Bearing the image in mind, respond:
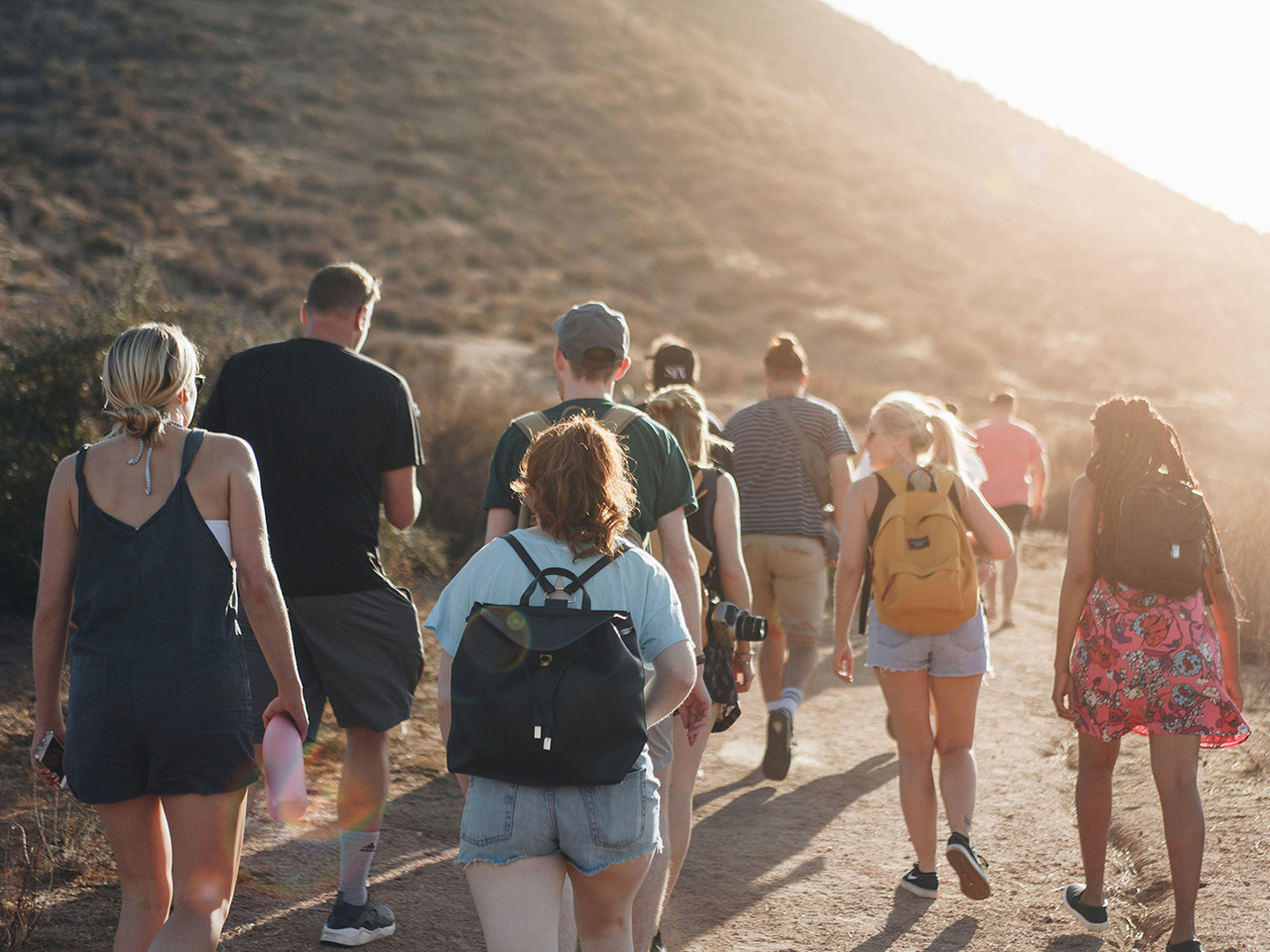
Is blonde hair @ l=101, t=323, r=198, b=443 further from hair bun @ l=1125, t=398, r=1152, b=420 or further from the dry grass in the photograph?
hair bun @ l=1125, t=398, r=1152, b=420

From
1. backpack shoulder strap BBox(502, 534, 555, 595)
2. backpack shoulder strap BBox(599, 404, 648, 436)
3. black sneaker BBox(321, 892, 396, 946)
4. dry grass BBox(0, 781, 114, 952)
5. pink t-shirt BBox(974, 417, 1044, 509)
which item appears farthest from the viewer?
pink t-shirt BBox(974, 417, 1044, 509)

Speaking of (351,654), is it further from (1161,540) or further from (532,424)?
(1161,540)

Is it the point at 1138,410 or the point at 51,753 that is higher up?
the point at 1138,410

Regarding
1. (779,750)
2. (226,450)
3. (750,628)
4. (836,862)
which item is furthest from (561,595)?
(779,750)

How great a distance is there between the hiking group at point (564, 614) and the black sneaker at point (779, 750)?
11mm

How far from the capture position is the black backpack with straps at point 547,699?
2.13 meters

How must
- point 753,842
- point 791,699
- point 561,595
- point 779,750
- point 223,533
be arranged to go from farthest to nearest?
point 791,699 → point 779,750 → point 753,842 → point 223,533 → point 561,595

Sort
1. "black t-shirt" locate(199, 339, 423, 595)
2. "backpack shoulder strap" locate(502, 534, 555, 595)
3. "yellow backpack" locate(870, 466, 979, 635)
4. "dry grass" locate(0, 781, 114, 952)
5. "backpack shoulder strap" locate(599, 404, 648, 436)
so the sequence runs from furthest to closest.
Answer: "yellow backpack" locate(870, 466, 979, 635)
"black t-shirt" locate(199, 339, 423, 595)
"dry grass" locate(0, 781, 114, 952)
"backpack shoulder strap" locate(599, 404, 648, 436)
"backpack shoulder strap" locate(502, 534, 555, 595)

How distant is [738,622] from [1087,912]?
1.71m

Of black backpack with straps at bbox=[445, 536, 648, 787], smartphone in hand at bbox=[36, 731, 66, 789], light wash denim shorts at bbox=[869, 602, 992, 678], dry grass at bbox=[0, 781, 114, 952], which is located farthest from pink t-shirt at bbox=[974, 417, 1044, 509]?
smartphone in hand at bbox=[36, 731, 66, 789]

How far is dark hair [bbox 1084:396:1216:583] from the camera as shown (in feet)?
11.9

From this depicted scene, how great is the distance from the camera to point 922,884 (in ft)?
13.6

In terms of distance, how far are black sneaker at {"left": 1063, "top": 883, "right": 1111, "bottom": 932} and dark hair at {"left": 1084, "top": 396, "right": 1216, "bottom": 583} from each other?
117 cm

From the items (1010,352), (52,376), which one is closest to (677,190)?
(1010,352)
